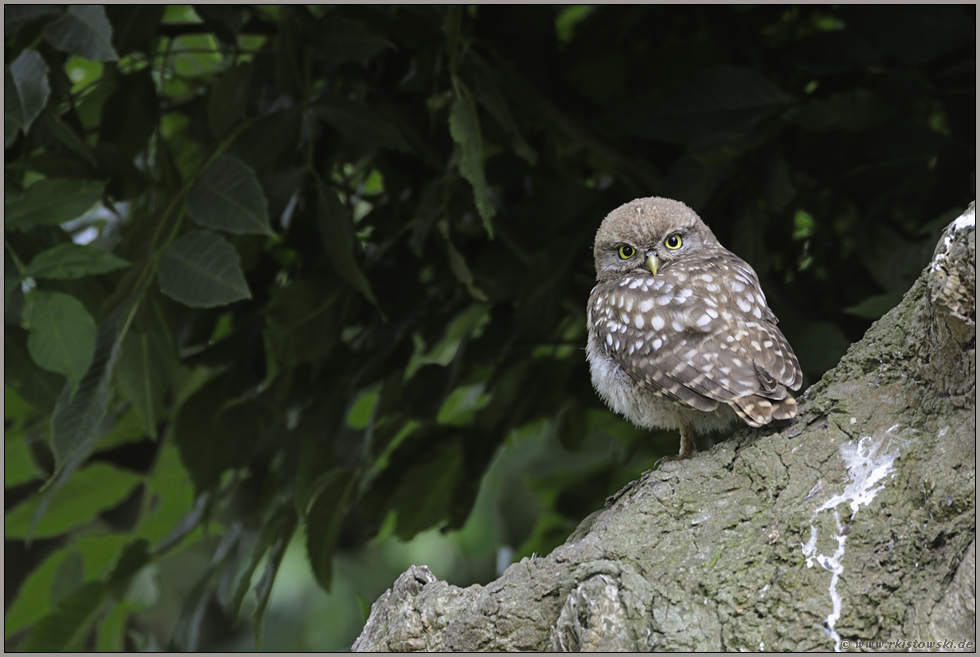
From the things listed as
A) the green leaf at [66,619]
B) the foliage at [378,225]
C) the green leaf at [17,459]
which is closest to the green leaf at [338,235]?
the foliage at [378,225]

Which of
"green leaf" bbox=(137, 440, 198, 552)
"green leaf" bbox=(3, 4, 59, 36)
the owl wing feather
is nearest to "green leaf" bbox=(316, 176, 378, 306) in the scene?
the owl wing feather

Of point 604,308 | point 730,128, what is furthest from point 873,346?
point 730,128

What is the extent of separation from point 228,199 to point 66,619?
169cm

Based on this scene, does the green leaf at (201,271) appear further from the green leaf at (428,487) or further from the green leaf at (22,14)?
the green leaf at (428,487)

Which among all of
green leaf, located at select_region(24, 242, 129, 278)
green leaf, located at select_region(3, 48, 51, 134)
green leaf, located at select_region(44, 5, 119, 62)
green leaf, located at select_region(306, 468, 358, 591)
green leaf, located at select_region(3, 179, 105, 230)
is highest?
green leaf, located at select_region(44, 5, 119, 62)

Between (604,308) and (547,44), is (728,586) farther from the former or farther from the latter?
(547,44)

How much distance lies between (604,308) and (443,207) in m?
0.68

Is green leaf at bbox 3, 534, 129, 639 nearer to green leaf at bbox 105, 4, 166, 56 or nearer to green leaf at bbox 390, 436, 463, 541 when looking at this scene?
green leaf at bbox 390, 436, 463, 541

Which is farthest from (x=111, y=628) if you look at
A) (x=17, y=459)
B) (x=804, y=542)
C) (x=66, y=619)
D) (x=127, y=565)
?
(x=804, y=542)

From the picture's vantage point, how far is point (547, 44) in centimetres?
329

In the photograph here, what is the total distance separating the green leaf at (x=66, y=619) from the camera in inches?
118

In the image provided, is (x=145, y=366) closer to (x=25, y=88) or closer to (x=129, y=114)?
(x=25, y=88)

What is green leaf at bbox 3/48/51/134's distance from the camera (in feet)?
7.82

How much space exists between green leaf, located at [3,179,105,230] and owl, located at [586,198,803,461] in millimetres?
1543
